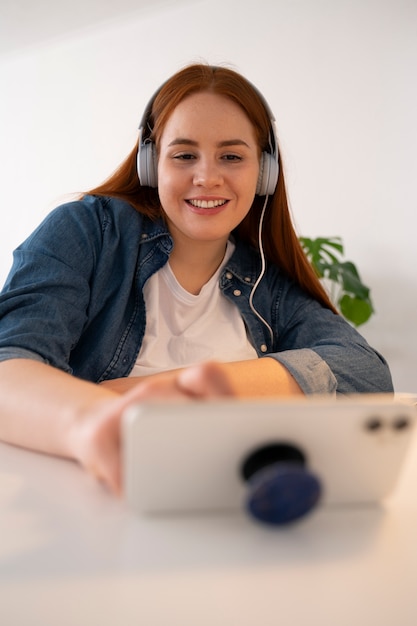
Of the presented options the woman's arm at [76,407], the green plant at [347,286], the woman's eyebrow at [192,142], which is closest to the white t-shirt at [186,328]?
the woman's eyebrow at [192,142]

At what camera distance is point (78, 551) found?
0.40 meters

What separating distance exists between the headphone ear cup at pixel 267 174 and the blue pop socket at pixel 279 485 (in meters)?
0.84

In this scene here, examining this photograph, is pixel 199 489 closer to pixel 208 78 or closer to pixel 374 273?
pixel 208 78

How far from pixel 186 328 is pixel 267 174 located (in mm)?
349

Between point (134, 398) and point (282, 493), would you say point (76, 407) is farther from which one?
point (282, 493)

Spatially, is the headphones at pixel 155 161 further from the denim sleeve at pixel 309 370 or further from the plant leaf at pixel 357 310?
the plant leaf at pixel 357 310

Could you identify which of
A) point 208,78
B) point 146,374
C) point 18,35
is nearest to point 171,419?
point 146,374

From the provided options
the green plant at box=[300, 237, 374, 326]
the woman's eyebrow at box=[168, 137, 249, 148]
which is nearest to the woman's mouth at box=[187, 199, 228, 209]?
the woman's eyebrow at box=[168, 137, 249, 148]

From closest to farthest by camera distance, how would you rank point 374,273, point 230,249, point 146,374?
point 146,374
point 230,249
point 374,273

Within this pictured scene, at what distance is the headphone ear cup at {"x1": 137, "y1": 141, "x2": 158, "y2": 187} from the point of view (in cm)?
112

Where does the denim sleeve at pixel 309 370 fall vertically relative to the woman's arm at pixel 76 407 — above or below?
below

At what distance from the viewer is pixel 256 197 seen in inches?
51.2

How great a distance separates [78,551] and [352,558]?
188mm

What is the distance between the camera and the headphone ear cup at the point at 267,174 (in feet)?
3.84
